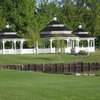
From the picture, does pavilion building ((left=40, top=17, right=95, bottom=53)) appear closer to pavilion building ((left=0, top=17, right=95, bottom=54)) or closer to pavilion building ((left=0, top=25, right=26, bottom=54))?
pavilion building ((left=0, top=17, right=95, bottom=54))

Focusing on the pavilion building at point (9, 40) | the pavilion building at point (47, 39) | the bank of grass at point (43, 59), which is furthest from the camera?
the pavilion building at point (47, 39)

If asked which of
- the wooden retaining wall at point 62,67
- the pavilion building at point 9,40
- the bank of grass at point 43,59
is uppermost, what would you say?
the pavilion building at point 9,40

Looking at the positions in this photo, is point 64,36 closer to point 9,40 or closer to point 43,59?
point 9,40

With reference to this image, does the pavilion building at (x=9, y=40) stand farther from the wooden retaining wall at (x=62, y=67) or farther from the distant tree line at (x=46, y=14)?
the wooden retaining wall at (x=62, y=67)

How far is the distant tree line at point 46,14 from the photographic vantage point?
4250 inches

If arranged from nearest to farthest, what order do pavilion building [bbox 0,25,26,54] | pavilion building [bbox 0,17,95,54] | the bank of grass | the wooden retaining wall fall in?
1. the wooden retaining wall
2. the bank of grass
3. pavilion building [bbox 0,25,26,54]
4. pavilion building [bbox 0,17,95,54]

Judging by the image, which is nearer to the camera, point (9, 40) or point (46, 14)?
point (9, 40)

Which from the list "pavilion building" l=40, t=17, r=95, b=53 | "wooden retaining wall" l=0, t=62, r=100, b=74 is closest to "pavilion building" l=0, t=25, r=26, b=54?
"pavilion building" l=40, t=17, r=95, b=53

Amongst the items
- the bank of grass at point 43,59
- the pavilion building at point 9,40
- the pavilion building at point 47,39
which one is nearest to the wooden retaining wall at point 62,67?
the bank of grass at point 43,59

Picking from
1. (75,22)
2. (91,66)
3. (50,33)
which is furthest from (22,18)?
(91,66)

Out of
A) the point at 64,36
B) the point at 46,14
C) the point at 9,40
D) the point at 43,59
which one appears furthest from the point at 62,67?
the point at 46,14

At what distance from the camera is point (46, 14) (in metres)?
119

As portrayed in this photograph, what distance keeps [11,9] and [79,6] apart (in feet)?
91.8

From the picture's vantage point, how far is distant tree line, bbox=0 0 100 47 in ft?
354
